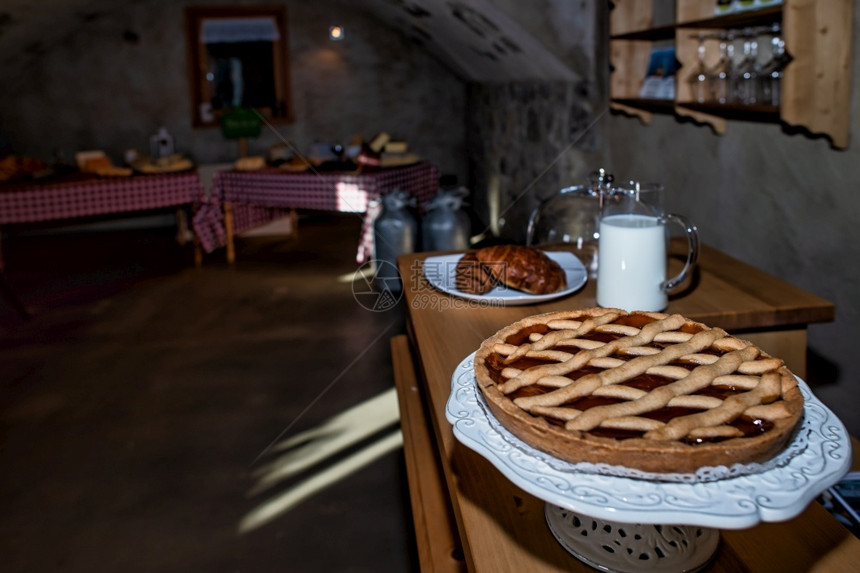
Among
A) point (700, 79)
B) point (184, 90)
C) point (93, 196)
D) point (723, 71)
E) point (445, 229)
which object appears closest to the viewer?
point (723, 71)

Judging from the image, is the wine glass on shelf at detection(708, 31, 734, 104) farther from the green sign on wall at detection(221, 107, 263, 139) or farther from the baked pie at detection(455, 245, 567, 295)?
the green sign on wall at detection(221, 107, 263, 139)

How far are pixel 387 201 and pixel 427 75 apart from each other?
12.7ft

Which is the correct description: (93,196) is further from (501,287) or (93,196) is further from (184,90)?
(501,287)

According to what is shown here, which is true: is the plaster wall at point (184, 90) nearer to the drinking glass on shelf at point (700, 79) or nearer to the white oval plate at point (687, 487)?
the drinking glass on shelf at point (700, 79)

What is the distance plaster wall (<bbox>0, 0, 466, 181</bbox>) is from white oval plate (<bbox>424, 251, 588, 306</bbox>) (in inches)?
221

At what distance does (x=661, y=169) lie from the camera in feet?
10.6

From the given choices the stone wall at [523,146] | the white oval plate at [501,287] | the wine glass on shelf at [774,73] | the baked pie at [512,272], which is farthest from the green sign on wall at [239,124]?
the baked pie at [512,272]

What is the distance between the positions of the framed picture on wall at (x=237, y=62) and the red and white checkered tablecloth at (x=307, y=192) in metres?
2.07

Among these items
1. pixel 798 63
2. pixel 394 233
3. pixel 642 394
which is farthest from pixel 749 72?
pixel 642 394

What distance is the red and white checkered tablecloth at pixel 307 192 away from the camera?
427 cm

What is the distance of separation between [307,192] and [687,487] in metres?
4.06

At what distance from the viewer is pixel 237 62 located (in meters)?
6.79

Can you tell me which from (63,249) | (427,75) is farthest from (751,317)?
(427,75)

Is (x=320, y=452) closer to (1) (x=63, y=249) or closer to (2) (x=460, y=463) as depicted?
(2) (x=460, y=463)
